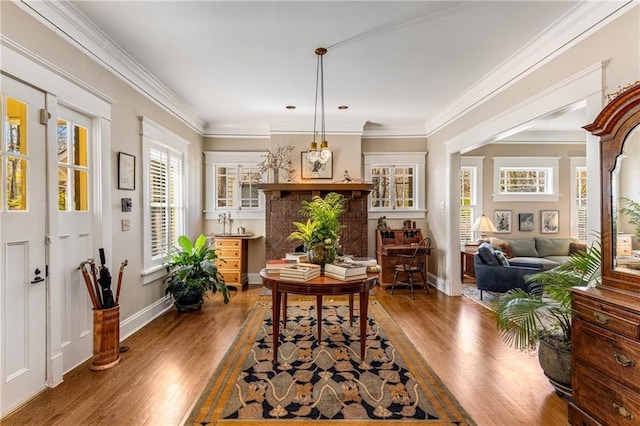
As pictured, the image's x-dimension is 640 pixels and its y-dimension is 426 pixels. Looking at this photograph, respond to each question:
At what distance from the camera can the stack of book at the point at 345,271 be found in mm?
2570

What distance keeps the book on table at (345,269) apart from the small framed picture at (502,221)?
5048 mm

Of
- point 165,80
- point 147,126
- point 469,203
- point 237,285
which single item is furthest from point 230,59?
point 469,203

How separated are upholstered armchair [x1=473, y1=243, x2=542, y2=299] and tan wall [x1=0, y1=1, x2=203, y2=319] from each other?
4.70 meters

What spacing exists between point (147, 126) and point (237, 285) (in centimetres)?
287

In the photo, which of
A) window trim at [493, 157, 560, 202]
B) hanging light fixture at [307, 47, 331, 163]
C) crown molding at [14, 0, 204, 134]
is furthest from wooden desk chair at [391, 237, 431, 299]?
crown molding at [14, 0, 204, 134]

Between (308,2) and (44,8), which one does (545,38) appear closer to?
(308,2)

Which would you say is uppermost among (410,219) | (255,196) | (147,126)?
(147,126)

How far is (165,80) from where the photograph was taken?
392 cm

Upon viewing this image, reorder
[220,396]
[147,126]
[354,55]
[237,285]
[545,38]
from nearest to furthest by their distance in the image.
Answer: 1. [220,396]
2. [545,38]
3. [354,55]
4. [147,126]
5. [237,285]

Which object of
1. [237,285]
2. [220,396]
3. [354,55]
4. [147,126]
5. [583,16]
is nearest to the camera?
[220,396]

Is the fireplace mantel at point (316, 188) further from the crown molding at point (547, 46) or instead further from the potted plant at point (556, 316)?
the potted plant at point (556, 316)

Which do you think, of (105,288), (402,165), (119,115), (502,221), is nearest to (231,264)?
(105,288)

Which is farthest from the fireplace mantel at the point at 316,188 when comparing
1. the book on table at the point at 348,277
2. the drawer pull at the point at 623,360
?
the drawer pull at the point at 623,360

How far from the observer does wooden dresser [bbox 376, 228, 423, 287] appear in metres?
5.42
